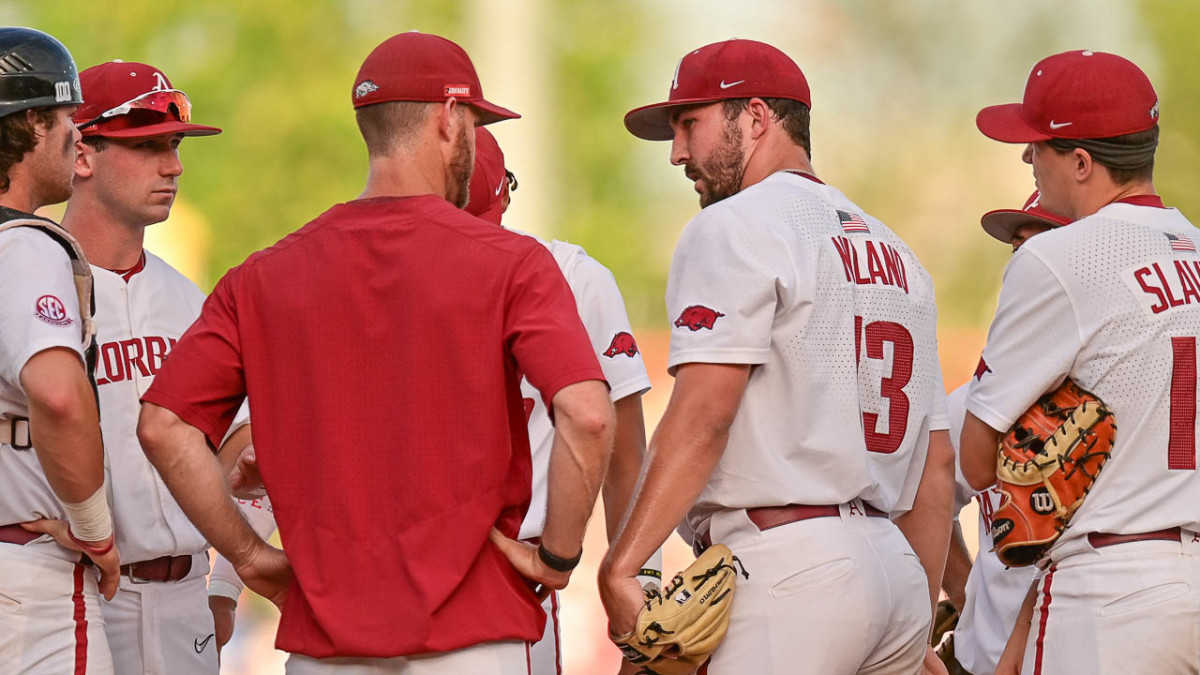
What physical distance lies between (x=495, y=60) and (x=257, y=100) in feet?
6.88

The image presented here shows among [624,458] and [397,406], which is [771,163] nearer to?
[624,458]

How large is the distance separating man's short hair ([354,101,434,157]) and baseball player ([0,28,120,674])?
2.64ft

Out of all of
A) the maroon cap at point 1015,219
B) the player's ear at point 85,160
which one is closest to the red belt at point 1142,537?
the maroon cap at point 1015,219

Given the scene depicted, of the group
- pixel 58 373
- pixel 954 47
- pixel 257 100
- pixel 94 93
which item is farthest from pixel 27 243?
pixel 954 47

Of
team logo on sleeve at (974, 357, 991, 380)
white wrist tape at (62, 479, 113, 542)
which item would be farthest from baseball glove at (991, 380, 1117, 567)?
white wrist tape at (62, 479, 113, 542)

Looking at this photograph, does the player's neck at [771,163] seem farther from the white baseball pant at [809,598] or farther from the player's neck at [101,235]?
the player's neck at [101,235]

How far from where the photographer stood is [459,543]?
9.34 ft

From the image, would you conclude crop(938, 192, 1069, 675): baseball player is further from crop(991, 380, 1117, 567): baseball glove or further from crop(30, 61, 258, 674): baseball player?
crop(30, 61, 258, 674): baseball player

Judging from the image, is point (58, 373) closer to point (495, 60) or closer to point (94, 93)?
point (94, 93)

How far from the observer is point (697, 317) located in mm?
3209

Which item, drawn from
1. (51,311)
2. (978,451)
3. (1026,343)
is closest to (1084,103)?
(1026,343)

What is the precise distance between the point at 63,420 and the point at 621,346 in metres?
1.64

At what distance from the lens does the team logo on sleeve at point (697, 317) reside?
10.4 ft

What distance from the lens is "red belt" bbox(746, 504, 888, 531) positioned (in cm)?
323
